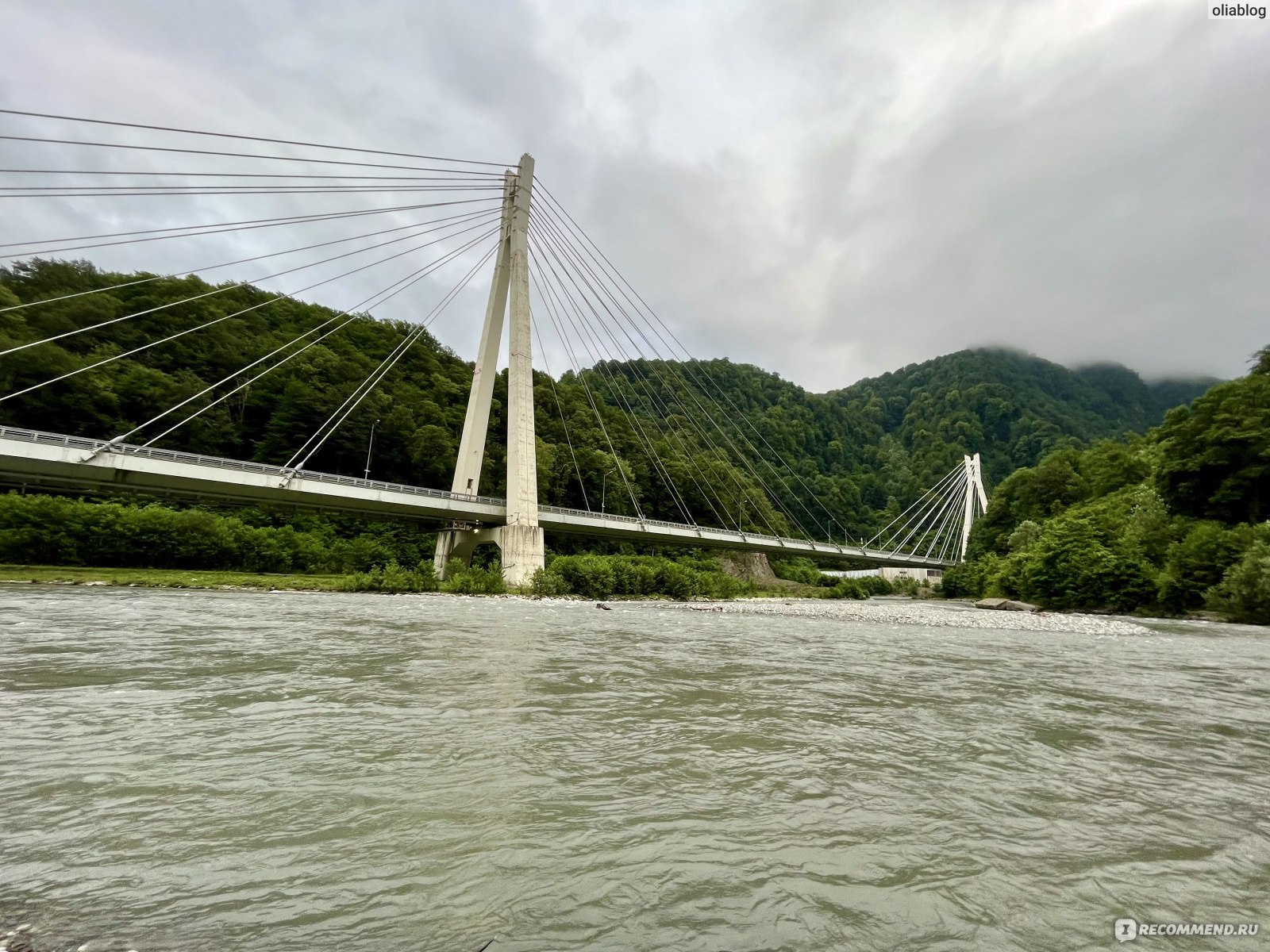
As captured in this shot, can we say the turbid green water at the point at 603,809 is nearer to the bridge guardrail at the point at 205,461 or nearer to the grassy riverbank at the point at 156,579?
the grassy riverbank at the point at 156,579

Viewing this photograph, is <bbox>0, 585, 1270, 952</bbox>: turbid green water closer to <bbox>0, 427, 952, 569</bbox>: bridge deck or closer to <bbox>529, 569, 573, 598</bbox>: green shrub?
<bbox>0, 427, 952, 569</bbox>: bridge deck

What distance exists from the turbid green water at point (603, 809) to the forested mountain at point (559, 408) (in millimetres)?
31234

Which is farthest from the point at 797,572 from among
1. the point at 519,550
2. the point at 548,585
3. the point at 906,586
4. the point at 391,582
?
the point at 391,582

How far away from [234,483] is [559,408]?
126 feet

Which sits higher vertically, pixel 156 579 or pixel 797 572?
pixel 797 572

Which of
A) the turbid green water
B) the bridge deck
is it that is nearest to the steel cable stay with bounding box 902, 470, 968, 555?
the bridge deck

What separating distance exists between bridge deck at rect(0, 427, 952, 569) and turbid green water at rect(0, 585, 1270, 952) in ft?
81.7

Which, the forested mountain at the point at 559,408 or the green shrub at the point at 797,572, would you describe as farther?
Result: the green shrub at the point at 797,572

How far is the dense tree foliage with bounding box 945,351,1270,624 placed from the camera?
27.7m

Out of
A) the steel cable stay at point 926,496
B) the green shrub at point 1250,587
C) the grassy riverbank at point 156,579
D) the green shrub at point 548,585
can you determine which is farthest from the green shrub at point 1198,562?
the steel cable stay at point 926,496

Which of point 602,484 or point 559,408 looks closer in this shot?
point 559,408

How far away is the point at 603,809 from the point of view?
3281 millimetres

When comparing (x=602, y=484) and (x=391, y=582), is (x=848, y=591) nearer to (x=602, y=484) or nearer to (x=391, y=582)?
(x=602, y=484)

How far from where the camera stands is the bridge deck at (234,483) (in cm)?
2544
